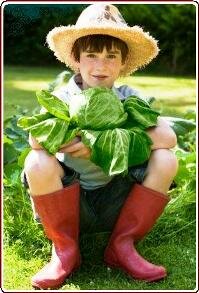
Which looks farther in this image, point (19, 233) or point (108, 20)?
point (19, 233)

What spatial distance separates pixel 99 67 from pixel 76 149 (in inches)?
12.7

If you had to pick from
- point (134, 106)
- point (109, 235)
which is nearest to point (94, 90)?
point (134, 106)

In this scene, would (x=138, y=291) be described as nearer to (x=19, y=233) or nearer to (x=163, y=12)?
(x=19, y=233)

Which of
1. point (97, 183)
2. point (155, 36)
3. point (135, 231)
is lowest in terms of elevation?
point (155, 36)

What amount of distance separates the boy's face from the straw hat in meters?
0.07

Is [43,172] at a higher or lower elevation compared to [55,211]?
higher

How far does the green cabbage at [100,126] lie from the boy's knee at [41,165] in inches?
1.4

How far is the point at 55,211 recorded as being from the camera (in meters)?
2.15

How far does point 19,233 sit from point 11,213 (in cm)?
14

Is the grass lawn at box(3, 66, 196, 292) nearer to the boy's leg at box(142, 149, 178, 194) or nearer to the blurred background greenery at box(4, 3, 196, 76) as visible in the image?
the boy's leg at box(142, 149, 178, 194)

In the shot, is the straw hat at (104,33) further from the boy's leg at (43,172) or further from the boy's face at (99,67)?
the boy's leg at (43,172)

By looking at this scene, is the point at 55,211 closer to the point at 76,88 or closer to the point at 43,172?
the point at 43,172

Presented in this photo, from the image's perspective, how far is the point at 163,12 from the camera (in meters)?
8.05

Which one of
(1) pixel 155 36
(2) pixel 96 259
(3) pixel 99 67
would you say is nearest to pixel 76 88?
(3) pixel 99 67
